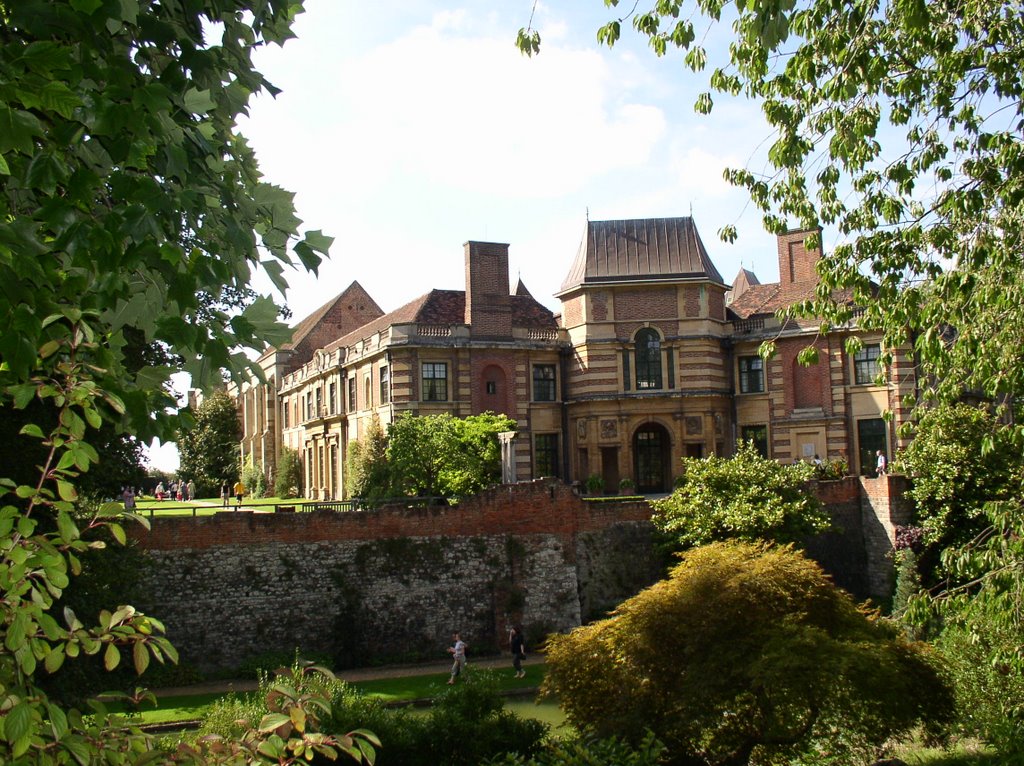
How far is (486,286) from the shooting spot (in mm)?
37906

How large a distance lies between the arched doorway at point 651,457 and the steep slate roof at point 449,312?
6112 mm

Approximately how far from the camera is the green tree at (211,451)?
53.4 metres

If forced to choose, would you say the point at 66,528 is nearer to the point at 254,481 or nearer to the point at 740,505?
the point at 740,505

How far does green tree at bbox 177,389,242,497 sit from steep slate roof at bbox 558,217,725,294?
82.2 ft

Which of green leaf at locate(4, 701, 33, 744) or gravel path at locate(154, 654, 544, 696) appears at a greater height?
green leaf at locate(4, 701, 33, 744)

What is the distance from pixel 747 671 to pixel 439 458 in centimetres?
1731

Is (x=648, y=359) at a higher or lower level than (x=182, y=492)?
higher

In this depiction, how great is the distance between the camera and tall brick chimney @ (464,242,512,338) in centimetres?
3769

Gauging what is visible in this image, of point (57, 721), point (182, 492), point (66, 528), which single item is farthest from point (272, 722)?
point (182, 492)

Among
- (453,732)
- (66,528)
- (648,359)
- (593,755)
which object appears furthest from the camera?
(648,359)

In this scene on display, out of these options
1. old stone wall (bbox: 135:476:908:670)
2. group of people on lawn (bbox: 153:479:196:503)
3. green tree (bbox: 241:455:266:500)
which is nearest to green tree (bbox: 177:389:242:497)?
group of people on lawn (bbox: 153:479:196:503)

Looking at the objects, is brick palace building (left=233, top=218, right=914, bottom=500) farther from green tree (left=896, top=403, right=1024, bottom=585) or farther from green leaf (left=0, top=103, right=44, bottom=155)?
green leaf (left=0, top=103, right=44, bottom=155)

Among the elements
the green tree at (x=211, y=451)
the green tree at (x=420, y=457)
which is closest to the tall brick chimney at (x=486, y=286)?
the green tree at (x=420, y=457)

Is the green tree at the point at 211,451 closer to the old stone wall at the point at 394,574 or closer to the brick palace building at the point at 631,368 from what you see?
the brick palace building at the point at 631,368
